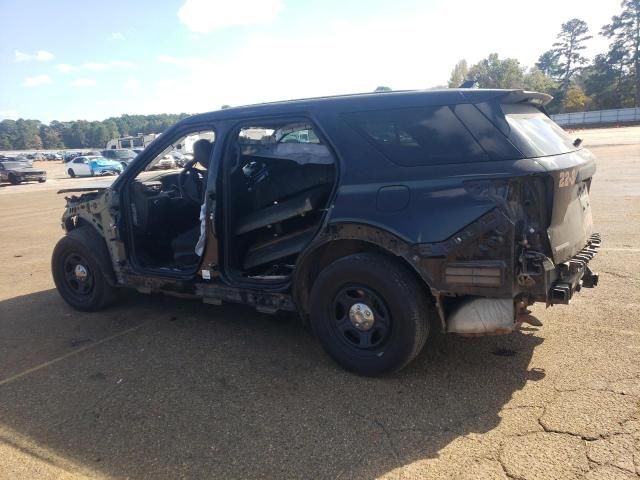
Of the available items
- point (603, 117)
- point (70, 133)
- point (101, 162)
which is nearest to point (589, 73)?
point (603, 117)

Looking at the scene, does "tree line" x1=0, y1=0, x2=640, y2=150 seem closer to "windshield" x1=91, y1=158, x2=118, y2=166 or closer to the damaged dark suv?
"windshield" x1=91, y1=158, x2=118, y2=166

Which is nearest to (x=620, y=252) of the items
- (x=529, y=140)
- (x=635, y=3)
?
(x=529, y=140)

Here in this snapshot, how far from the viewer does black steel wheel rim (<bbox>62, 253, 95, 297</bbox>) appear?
5.10 m

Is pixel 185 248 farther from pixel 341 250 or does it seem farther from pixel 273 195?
pixel 341 250

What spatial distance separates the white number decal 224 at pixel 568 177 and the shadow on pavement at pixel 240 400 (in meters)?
1.28

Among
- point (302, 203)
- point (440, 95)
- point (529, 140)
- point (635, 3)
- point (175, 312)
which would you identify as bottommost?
point (175, 312)

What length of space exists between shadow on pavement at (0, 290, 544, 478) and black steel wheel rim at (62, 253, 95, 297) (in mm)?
611

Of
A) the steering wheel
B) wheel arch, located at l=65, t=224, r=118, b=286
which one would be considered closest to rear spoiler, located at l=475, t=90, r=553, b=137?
the steering wheel

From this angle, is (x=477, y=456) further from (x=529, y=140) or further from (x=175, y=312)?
(x=175, y=312)

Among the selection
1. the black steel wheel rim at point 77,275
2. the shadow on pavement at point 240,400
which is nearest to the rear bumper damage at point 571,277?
the shadow on pavement at point 240,400

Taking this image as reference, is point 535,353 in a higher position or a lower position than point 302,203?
lower

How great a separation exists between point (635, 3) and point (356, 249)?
94608mm

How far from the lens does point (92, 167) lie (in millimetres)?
35562

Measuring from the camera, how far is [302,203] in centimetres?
398
